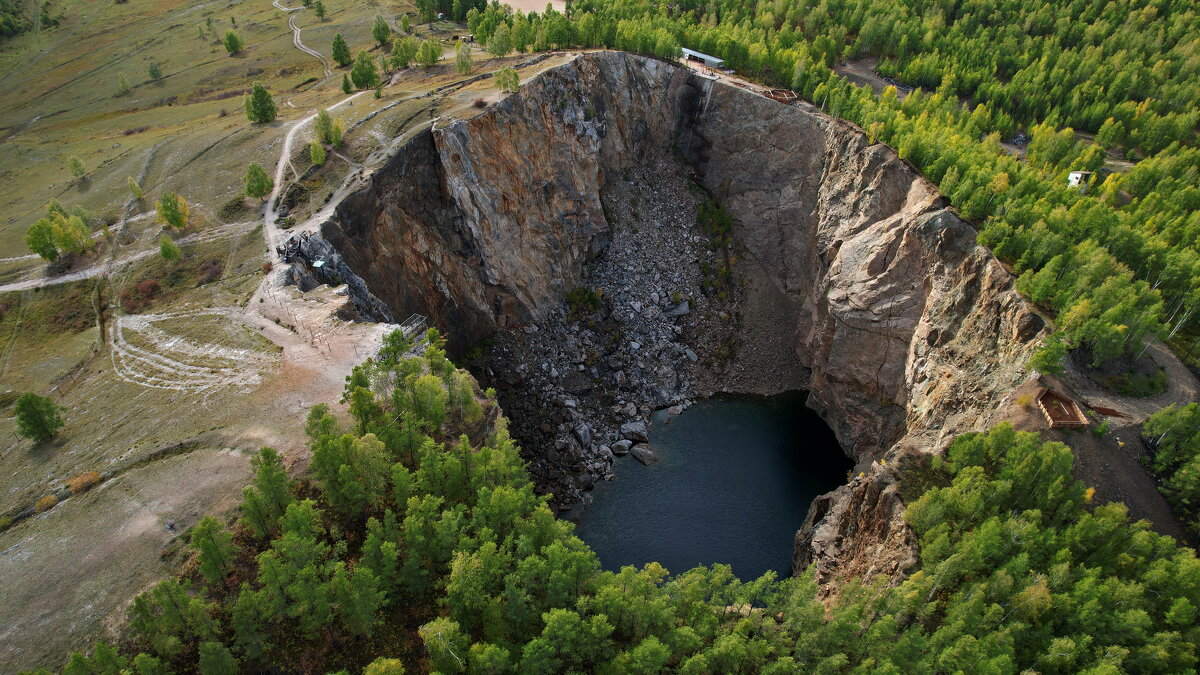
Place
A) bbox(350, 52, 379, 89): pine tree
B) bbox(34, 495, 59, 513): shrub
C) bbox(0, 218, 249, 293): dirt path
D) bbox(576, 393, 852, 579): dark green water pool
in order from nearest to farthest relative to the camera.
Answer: bbox(34, 495, 59, 513): shrub, bbox(0, 218, 249, 293): dirt path, bbox(576, 393, 852, 579): dark green water pool, bbox(350, 52, 379, 89): pine tree

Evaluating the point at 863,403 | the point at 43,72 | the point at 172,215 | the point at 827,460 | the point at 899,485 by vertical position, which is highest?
the point at 43,72

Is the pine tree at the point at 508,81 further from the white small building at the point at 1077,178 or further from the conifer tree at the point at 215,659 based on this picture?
the white small building at the point at 1077,178

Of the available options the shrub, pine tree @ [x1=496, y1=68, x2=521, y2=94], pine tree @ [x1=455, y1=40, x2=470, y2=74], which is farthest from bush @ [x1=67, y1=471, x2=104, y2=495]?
A: pine tree @ [x1=455, y1=40, x2=470, y2=74]

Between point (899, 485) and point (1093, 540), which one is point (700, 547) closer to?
point (899, 485)

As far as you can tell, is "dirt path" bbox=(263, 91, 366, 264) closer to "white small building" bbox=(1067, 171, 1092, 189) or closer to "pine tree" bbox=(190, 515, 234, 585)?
"pine tree" bbox=(190, 515, 234, 585)

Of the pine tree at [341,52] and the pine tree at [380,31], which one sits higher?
the pine tree at [380,31]

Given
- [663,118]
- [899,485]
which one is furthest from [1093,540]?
[663,118]

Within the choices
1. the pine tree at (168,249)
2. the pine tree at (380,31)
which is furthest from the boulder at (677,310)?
the pine tree at (380,31)
